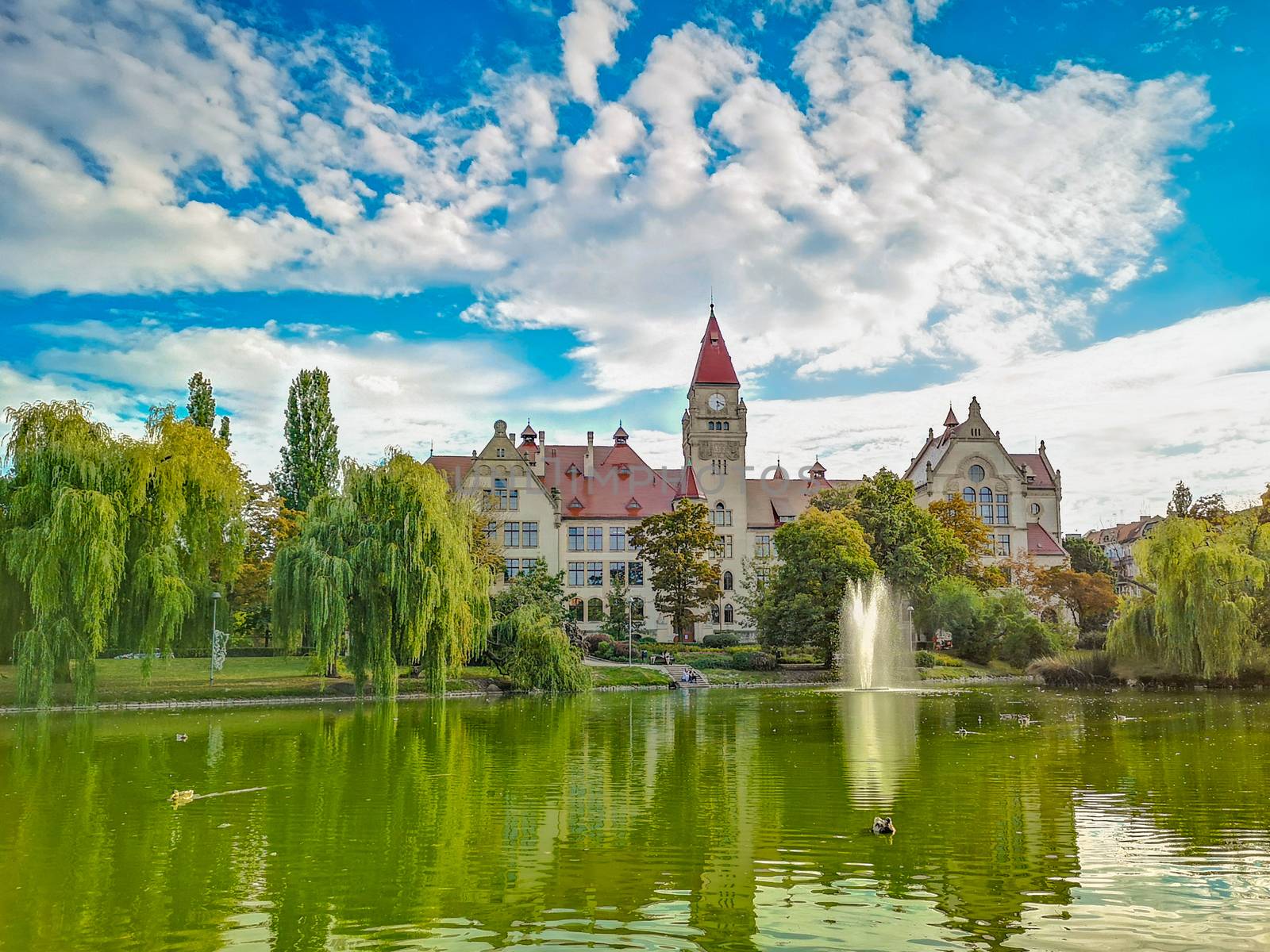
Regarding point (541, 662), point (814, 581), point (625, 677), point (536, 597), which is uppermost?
point (814, 581)

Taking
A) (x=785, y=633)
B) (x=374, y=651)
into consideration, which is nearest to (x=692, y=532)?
(x=785, y=633)

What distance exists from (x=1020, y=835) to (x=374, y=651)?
80.1 ft

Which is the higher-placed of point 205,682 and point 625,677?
point 205,682

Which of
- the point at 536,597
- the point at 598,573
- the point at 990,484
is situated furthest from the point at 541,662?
the point at 990,484

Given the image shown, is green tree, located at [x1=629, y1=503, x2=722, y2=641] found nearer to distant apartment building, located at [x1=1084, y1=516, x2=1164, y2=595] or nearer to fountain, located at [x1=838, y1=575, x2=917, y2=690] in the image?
fountain, located at [x1=838, y1=575, x2=917, y2=690]

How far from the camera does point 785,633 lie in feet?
156

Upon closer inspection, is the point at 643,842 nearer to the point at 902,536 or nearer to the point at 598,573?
the point at 902,536

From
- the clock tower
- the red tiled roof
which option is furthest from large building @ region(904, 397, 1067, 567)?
the clock tower

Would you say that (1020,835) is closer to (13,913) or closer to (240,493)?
(13,913)

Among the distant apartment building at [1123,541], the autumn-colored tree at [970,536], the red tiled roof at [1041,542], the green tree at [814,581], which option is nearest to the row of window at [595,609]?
the green tree at [814,581]

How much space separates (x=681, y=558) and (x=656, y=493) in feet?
38.5

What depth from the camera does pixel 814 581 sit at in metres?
47.6

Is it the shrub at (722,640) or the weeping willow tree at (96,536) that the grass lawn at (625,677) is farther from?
the weeping willow tree at (96,536)

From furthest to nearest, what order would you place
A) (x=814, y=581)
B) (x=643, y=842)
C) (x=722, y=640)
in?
(x=722, y=640)
(x=814, y=581)
(x=643, y=842)
